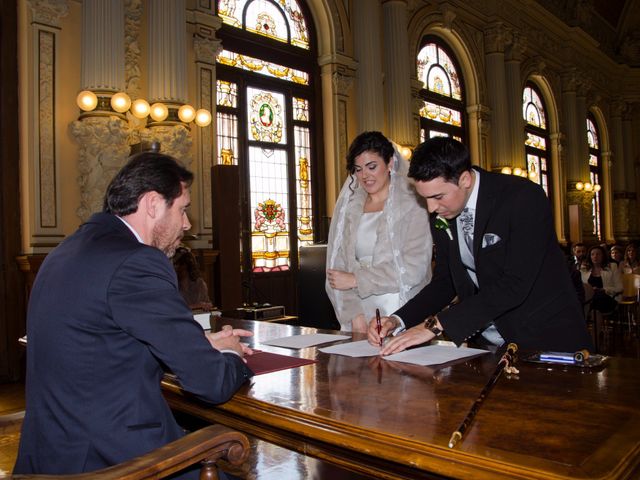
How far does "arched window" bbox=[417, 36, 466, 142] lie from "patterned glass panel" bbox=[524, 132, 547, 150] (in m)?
3.40

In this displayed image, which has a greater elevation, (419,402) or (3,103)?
(3,103)

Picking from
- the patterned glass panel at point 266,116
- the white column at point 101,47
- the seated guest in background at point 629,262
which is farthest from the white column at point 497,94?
the white column at point 101,47

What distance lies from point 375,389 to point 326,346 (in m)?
0.74

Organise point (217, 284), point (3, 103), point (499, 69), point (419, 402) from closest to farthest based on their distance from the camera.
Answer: point (419, 402), point (3, 103), point (217, 284), point (499, 69)

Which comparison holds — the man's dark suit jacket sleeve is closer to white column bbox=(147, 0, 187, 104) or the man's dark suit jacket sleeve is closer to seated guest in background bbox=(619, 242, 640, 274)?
white column bbox=(147, 0, 187, 104)

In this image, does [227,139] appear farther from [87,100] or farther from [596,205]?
[596,205]

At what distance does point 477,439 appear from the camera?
1228 mm

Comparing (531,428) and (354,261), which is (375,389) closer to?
(531,428)

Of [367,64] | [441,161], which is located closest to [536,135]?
[367,64]

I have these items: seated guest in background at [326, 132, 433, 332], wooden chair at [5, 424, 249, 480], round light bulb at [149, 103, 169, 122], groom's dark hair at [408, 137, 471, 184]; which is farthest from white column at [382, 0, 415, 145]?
wooden chair at [5, 424, 249, 480]

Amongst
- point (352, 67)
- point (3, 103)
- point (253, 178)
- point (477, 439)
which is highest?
point (352, 67)

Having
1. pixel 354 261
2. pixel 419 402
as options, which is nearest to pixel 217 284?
pixel 354 261

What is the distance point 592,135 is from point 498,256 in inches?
746

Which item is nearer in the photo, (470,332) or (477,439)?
(477,439)
